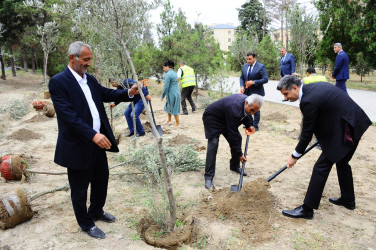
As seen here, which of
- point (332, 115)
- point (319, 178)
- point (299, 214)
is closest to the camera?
point (332, 115)

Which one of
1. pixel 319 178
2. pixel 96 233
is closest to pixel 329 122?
pixel 319 178

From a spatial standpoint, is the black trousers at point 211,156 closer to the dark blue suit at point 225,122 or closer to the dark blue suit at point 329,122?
the dark blue suit at point 225,122

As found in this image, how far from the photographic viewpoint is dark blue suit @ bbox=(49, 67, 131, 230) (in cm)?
262

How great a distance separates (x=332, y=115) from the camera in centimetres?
316

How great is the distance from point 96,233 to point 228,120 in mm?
2107

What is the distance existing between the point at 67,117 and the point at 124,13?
1.42 m

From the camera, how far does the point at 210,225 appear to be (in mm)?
3293

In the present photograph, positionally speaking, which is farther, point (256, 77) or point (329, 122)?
point (256, 77)

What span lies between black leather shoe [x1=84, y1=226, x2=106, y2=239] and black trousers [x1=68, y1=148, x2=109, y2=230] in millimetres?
38

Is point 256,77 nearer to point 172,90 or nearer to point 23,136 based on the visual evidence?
point 172,90

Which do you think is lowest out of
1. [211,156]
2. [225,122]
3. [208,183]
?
[208,183]

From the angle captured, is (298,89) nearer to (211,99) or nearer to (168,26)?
(211,99)

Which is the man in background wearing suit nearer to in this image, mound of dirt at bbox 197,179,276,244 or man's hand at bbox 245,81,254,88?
man's hand at bbox 245,81,254,88

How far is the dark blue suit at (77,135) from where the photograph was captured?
2.62 m
